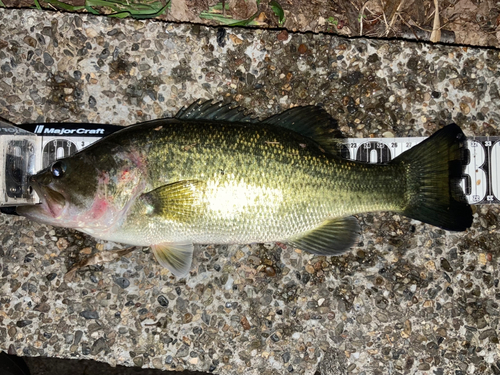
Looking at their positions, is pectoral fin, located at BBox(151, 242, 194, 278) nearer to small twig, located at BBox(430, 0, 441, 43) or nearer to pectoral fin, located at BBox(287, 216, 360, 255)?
pectoral fin, located at BBox(287, 216, 360, 255)

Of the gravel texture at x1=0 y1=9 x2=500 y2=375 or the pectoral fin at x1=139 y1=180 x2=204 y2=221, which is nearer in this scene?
the pectoral fin at x1=139 y1=180 x2=204 y2=221

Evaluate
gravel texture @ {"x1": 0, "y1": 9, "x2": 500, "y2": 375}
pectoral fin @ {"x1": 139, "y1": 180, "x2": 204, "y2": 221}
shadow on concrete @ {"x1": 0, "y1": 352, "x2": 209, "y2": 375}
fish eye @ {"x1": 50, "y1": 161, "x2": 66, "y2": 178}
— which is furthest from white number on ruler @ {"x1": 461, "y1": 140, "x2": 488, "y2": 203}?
fish eye @ {"x1": 50, "y1": 161, "x2": 66, "y2": 178}

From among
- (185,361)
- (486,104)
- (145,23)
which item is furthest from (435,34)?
(185,361)

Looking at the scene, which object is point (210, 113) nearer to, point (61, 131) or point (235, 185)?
point (235, 185)

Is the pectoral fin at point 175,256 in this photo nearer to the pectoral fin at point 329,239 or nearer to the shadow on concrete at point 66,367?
the pectoral fin at point 329,239

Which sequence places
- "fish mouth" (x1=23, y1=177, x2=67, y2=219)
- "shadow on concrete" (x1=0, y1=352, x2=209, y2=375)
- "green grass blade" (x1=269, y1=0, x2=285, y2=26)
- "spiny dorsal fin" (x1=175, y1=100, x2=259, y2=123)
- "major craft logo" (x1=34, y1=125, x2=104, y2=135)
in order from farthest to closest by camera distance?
Result: "green grass blade" (x1=269, y1=0, x2=285, y2=26) → "shadow on concrete" (x1=0, y1=352, x2=209, y2=375) → "major craft logo" (x1=34, y1=125, x2=104, y2=135) → "spiny dorsal fin" (x1=175, y1=100, x2=259, y2=123) → "fish mouth" (x1=23, y1=177, x2=67, y2=219)

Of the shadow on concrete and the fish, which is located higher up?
the fish
